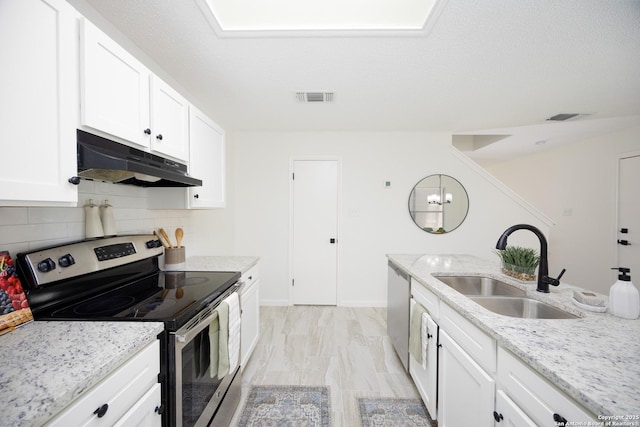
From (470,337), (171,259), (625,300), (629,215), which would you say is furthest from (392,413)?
(629,215)

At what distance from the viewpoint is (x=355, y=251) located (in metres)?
3.33

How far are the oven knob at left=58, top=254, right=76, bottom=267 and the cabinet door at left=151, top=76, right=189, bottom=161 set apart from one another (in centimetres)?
65

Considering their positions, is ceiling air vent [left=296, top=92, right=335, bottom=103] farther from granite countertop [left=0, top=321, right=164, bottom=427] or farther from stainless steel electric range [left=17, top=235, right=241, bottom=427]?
granite countertop [left=0, top=321, right=164, bottom=427]

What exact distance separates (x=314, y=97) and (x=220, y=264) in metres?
1.80

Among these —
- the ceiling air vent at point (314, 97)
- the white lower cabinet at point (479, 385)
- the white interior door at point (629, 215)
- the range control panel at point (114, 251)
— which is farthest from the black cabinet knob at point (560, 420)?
the white interior door at point (629, 215)

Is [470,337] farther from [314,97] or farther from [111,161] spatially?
[314,97]

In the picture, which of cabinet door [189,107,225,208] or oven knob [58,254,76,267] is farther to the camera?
cabinet door [189,107,225,208]

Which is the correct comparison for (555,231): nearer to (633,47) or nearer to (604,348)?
(633,47)

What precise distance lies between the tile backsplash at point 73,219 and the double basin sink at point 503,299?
221 centimetres

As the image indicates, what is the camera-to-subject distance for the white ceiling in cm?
135

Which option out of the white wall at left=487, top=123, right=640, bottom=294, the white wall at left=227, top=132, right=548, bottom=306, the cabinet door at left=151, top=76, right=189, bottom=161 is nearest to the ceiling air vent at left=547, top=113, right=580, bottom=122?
the white wall at left=227, top=132, right=548, bottom=306

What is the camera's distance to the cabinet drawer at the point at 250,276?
184 centimetres

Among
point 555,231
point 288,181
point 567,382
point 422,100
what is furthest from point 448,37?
point 555,231

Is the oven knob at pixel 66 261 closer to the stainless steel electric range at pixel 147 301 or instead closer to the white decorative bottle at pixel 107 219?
the stainless steel electric range at pixel 147 301
